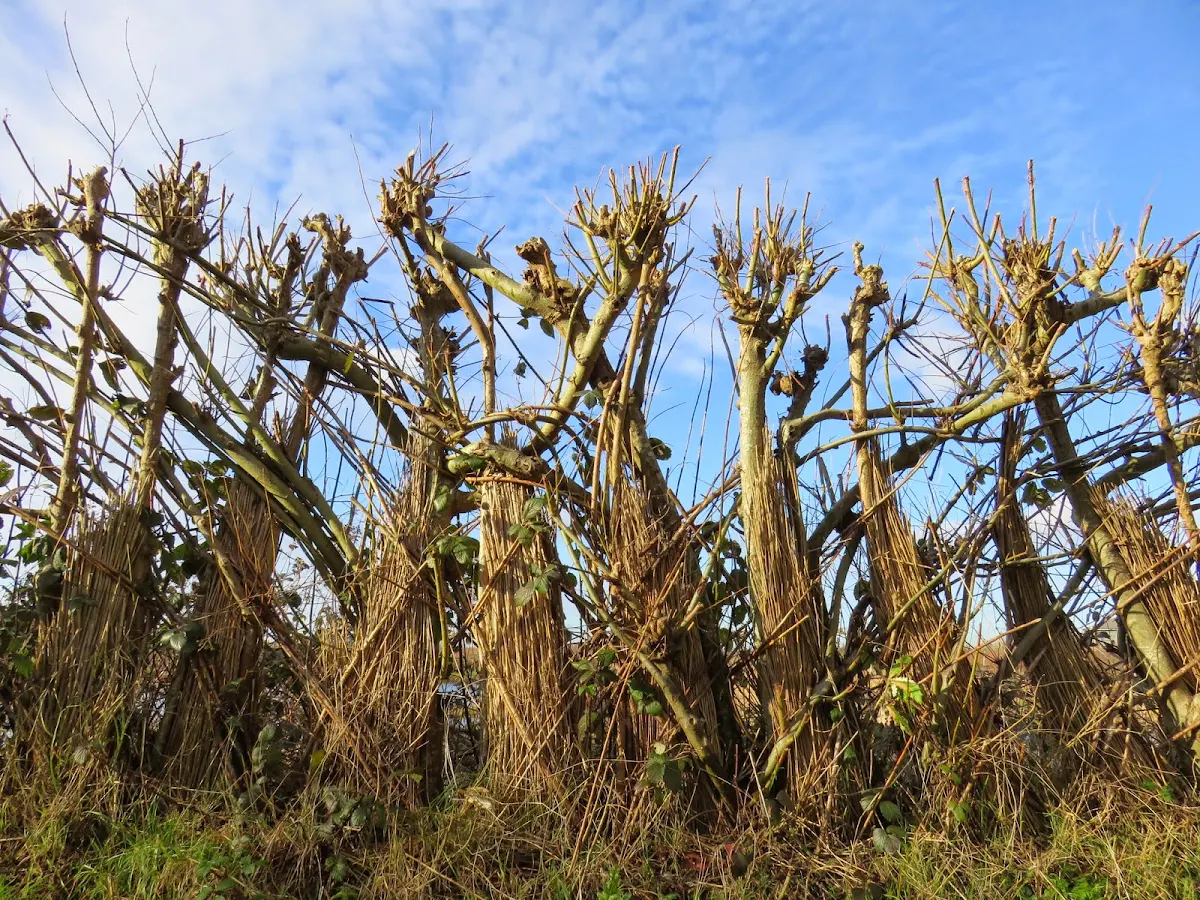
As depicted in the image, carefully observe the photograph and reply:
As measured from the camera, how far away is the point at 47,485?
3.70 m

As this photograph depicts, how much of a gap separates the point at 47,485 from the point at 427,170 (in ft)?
6.94

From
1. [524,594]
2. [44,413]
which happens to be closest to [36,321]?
[44,413]

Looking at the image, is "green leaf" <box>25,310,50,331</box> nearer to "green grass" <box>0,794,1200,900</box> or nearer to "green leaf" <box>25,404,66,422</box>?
"green leaf" <box>25,404,66,422</box>

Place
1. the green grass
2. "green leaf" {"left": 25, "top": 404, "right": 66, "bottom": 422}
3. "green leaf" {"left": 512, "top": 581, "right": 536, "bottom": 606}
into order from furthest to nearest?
1. "green leaf" {"left": 25, "top": 404, "right": 66, "bottom": 422}
2. "green leaf" {"left": 512, "top": 581, "right": 536, "bottom": 606}
3. the green grass

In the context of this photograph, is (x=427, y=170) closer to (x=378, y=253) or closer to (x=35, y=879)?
(x=378, y=253)

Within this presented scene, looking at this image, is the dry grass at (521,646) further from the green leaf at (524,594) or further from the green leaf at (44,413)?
the green leaf at (44,413)

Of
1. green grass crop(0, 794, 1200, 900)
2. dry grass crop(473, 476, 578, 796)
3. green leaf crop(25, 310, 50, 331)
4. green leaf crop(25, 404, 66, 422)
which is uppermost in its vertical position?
green leaf crop(25, 310, 50, 331)

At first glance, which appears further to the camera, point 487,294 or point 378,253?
point 378,253

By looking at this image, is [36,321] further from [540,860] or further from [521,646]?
[540,860]

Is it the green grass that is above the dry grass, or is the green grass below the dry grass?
below

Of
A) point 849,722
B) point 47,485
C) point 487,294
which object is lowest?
point 849,722

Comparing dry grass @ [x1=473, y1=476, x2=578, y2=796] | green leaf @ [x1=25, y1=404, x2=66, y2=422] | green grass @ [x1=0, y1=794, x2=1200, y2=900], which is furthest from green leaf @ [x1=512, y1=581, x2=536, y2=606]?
green leaf @ [x1=25, y1=404, x2=66, y2=422]

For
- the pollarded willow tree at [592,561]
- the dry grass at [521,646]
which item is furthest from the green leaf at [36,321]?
the dry grass at [521,646]

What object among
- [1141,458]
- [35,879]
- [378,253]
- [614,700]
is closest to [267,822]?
[35,879]
